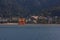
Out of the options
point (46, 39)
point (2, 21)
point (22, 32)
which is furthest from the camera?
point (2, 21)

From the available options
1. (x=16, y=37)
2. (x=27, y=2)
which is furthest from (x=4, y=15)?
(x=16, y=37)

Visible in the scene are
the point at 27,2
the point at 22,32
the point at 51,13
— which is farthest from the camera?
the point at 27,2

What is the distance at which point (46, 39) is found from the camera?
591 cm

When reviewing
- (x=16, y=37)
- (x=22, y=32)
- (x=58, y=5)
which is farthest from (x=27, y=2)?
(x=16, y=37)

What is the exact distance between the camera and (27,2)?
10500 mm

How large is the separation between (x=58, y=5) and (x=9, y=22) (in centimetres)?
218

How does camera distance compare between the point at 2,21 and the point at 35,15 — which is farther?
the point at 35,15

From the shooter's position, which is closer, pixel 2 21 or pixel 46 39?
pixel 46 39

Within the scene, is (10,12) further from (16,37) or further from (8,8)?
(16,37)

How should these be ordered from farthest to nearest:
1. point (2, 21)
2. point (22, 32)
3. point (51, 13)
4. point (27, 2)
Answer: point (27, 2) → point (51, 13) → point (2, 21) → point (22, 32)

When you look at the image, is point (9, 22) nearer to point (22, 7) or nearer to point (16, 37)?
A: point (22, 7)

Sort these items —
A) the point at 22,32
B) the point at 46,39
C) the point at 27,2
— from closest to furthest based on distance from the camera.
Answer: the point at 46,39 < the point at 22,32 < the point at 27,2

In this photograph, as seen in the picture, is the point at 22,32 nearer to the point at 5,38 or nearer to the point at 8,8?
the point at 5,38

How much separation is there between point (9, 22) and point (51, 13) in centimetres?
160
